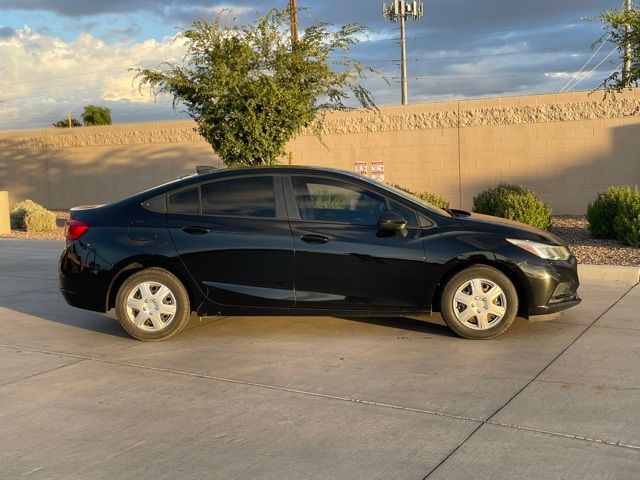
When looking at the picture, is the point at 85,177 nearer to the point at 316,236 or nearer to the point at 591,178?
the point at 591,178

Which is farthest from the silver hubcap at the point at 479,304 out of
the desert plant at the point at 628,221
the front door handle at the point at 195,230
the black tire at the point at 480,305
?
the desert plant at the point at 628,221

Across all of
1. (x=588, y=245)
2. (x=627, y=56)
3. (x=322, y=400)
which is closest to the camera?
(x=322, y=400)

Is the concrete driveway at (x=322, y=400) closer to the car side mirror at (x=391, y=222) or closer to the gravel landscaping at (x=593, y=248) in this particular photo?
the car side mirror at (x=391, y=222)

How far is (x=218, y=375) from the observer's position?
6.06 metres

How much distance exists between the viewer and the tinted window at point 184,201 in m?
7.26

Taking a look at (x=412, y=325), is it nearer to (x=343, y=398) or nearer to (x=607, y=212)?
(x=343, y=398)

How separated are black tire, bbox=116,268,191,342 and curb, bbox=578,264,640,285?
5.91 meters

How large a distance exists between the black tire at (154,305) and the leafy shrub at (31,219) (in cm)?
1462

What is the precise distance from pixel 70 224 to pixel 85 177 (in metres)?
22.3

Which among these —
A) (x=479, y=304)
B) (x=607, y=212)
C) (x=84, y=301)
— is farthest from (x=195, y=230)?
(x=607, y=212)

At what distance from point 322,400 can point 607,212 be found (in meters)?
9.87

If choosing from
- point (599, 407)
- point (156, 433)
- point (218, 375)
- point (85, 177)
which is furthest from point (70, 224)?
point (85, 177)

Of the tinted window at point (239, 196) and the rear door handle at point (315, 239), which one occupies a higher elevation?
the tinted window at point (239, 196)

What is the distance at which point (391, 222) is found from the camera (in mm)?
6859
